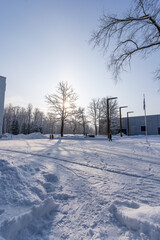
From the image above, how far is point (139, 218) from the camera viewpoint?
1.65m

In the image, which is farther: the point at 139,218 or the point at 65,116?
the point at 65,116

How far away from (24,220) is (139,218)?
1580 millimetres

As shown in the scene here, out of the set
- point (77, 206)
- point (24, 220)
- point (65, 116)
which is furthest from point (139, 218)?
point (65, 116)

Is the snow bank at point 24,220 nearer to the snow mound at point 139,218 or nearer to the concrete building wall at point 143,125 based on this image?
the snow mound at point 139,218

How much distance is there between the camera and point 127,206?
→ 6.72 ft

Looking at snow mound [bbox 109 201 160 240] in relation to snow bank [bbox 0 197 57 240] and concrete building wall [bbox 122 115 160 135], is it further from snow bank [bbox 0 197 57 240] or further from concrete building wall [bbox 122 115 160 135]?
concrete building wall [bbox 122 115 160 135]

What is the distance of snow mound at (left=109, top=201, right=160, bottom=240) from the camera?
1.49 meters

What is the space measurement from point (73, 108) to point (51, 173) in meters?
20.6

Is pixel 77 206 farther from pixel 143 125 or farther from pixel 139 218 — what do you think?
pixel 143 125

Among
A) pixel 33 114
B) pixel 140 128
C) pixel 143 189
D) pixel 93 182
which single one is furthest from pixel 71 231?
pixel 33 114

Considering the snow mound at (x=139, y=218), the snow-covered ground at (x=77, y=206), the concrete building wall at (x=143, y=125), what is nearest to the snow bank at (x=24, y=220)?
the snow-covered ground at (x=77, y=206)

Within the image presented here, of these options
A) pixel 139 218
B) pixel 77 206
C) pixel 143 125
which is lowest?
pixel 77 206

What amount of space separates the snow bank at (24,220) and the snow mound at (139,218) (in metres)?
1.05

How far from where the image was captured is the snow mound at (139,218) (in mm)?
1486
